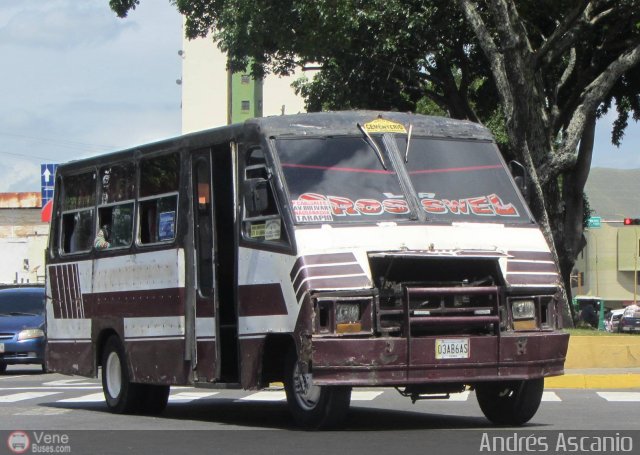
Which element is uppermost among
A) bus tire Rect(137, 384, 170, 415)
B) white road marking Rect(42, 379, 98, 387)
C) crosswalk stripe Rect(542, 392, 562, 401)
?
bus tire Rect(137, 384, 170, 415)

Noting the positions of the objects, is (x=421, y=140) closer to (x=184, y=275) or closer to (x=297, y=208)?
(x=297, y=208)

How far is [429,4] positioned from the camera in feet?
94.0

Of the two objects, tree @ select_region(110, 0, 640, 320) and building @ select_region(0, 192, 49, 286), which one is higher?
tree @ select_region(110, 0, 640, 320)

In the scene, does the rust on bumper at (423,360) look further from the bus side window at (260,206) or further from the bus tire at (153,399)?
the bus tire at (153,399)

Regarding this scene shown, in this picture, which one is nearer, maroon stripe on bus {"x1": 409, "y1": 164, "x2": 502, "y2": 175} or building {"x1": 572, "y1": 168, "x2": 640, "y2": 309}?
maroon stripe on bus {"x1": 409, "y1": 164, "x2": 502, "y2": 175}

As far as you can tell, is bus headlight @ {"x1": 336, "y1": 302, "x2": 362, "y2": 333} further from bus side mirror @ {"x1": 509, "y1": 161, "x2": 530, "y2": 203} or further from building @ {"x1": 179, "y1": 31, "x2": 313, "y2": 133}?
building @ {"x1": 179, "y1": 31, "x2": 313, "y2": 133}

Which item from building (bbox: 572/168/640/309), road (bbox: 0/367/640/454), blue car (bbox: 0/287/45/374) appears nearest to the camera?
Answer: road (bbox: 0/367/640/454)

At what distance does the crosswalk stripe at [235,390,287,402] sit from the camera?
16719mm

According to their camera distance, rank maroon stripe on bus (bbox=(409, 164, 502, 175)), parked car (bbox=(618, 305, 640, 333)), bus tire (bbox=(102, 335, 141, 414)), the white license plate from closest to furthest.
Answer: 1. the white license plate
2. maroon stripe on bus (bbox=(409, 164, 502, 175))
3. bus tire (bbox=(102, 335, 141, 414))
4. parked car (bbox=(618, 305, 640, 333))

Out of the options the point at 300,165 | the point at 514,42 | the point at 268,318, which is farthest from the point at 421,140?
the point at 514,42

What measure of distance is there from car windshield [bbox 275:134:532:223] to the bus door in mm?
1416

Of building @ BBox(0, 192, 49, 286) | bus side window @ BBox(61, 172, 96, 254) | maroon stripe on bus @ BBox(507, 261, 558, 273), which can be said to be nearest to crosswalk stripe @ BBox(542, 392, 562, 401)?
maroon stripe on bus @ BBox(507, 261, 558, 273)

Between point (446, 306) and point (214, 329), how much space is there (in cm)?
253

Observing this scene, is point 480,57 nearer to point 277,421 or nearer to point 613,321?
point 277,421
